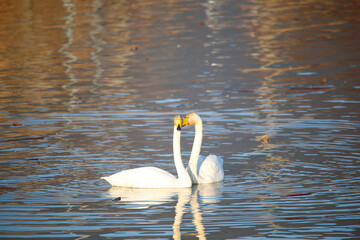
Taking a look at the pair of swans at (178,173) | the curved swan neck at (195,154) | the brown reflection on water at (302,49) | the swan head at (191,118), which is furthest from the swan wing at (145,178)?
the brown reflection on water at (302,49)

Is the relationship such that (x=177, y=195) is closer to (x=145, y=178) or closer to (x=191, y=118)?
(x=145, y=178)

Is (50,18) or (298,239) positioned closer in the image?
(298,239)

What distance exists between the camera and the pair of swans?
10461mm

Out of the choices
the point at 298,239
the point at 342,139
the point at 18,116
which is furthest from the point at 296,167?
the point at 18,116

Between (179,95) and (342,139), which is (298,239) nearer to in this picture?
(342,139)

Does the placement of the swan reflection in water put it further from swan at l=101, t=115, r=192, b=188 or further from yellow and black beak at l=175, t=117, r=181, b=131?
yellow and black beak at l=175, t=117, r=181, b=131

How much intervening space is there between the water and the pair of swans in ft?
0.63

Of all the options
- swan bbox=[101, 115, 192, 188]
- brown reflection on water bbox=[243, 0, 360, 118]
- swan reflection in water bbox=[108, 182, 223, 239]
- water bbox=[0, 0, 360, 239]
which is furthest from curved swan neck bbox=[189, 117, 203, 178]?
brown reflection on water bbox=[243, 0, 360, 118]

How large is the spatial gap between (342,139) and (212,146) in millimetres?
2320

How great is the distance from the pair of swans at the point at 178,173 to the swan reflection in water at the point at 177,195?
88mm

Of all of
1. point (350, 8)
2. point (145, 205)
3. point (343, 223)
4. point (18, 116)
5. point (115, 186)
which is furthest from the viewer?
point (350, 8)

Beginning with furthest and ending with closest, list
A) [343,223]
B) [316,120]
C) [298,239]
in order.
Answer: [316,120] → [343,223] → [298,239]

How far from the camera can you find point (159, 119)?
15.3 m

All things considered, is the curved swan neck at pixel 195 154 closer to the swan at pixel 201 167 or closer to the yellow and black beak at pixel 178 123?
the swan at pixel 201 167
